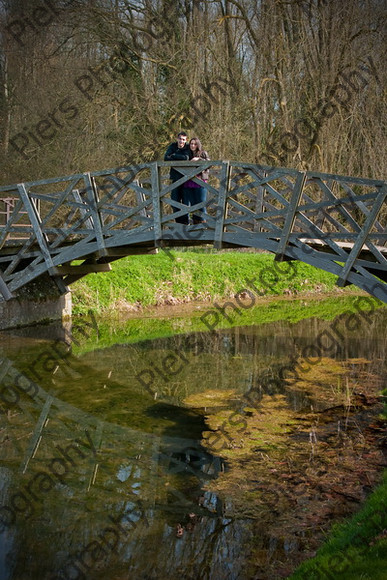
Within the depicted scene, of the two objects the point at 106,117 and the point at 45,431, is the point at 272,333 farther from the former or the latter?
the point at 106,117

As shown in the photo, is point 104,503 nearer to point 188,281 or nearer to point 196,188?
point 196,188

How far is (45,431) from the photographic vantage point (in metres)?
8.63

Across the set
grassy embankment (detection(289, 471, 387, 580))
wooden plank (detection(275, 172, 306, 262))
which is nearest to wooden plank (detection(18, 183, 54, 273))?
wooden plank (detection(275, 172, 306, 262))

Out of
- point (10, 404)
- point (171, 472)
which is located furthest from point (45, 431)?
point (171, 472)

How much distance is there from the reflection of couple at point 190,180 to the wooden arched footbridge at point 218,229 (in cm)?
20

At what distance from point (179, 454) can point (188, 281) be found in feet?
38.2

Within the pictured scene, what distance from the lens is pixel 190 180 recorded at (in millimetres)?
11641

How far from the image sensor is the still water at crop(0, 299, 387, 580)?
5594mm

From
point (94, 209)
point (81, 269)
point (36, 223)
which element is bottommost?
point (81, 269)

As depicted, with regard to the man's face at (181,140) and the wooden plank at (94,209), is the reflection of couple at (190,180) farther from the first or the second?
the wooden plank at (94,209)

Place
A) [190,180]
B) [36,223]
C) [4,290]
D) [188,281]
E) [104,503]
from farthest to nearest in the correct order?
[188,281]
[4,290]
[36,223]
[190,180]
[104,503]

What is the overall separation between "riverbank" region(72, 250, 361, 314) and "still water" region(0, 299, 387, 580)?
11.7 feet

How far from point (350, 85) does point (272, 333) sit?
448 inches

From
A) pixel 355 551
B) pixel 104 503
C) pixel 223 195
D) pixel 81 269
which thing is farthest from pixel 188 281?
pixel 355 551
